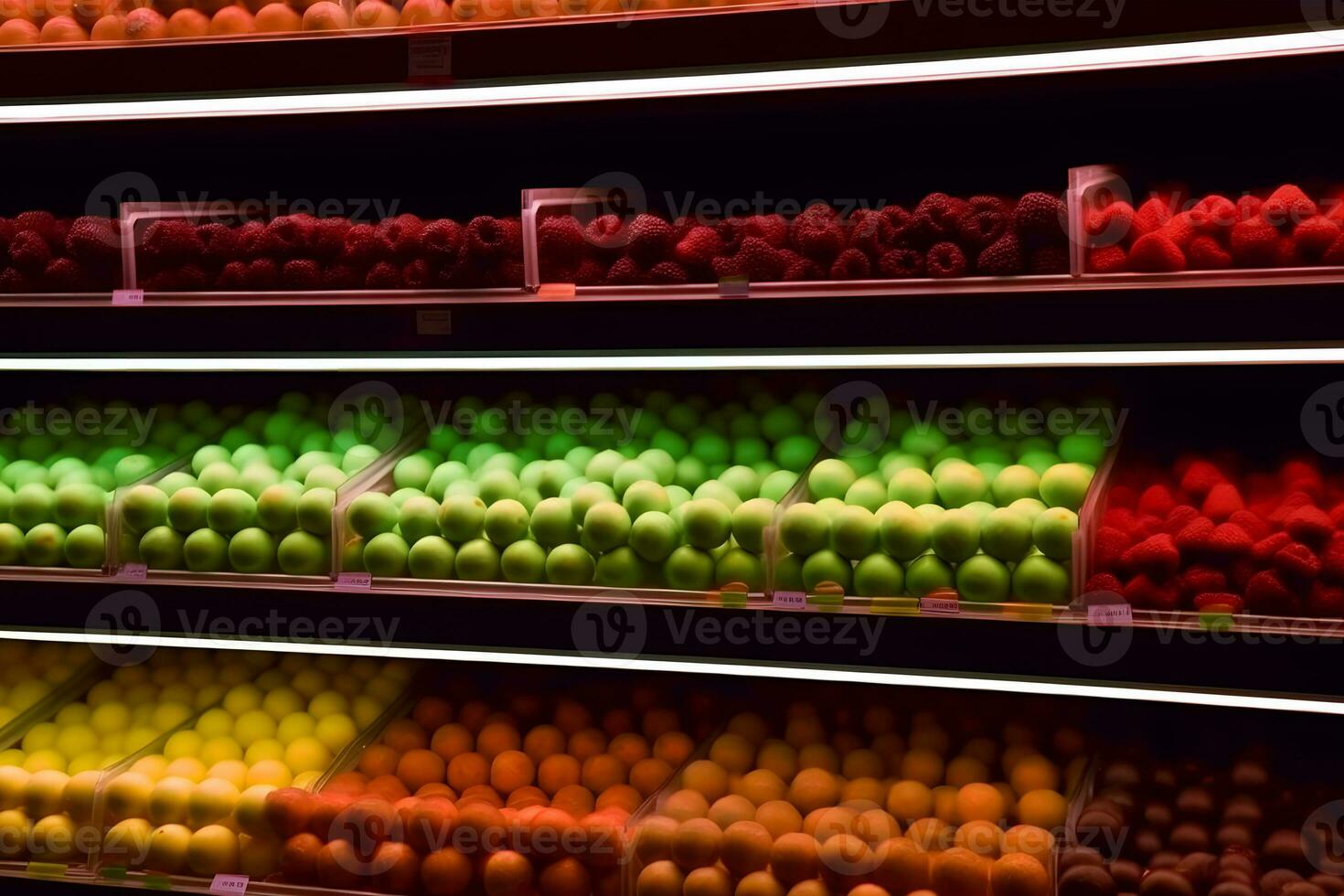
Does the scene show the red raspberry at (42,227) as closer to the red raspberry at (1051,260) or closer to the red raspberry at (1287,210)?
the red raspberry at (1051,260)

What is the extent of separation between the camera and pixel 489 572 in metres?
1.99

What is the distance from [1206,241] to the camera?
1727mm

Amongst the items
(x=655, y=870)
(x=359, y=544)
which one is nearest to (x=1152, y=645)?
(x=655, y=870)

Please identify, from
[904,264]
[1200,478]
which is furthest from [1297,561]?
[904,264]

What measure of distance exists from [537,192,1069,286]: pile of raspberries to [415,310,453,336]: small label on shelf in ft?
0.58

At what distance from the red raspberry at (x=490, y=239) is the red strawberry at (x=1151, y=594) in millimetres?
1064

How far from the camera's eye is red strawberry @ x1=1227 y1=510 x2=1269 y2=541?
1.74 meters

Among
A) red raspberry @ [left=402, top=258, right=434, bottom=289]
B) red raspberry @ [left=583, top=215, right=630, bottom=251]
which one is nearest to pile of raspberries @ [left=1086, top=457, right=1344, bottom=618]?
red raspberry @ [left=583, top=215, right=630, bottom=251]

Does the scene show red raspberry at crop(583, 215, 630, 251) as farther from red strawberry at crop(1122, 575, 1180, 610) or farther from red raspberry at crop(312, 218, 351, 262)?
red strawberry at crop(1122, 575, 1180, 610)

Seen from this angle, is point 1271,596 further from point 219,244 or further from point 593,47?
point 219,244

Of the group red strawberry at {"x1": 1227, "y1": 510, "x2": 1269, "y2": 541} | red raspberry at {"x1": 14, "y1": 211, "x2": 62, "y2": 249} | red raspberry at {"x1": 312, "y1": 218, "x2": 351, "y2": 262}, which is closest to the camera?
red strawberry at {"x1": 1227, "y1": 510, "x2": 1269, "y2": 541}

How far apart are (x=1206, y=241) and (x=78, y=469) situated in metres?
1.99

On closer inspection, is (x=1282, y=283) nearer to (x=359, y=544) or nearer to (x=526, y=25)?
(x=526, y=25)

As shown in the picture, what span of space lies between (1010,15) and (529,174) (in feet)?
3.63
